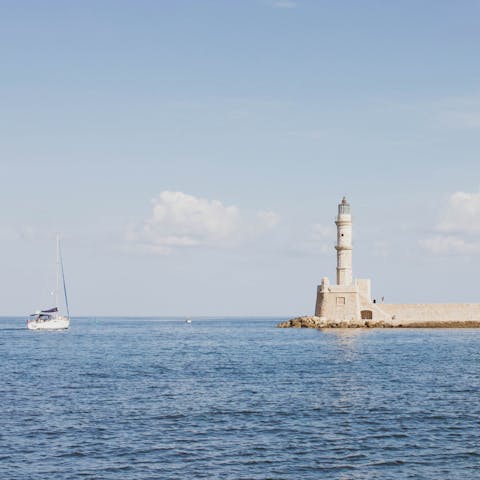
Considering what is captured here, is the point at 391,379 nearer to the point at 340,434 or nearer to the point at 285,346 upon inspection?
the point at 340,434

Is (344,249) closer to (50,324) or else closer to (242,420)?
(50,324)

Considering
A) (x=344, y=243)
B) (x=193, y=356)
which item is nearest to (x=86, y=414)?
(x=193, y=356)

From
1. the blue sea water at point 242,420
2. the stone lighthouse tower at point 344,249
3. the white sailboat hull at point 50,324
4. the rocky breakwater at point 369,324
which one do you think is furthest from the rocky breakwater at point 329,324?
the blue sea water at point 242,420

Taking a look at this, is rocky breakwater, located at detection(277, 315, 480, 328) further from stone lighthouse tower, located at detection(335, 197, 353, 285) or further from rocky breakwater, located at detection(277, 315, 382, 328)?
stone lighthouse tower, located at detection(335, 197, 353, 285)

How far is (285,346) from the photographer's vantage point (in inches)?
2771

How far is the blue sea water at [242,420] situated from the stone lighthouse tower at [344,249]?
37805 millimetres

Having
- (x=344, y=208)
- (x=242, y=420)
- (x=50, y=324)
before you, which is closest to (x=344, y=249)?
(x=344, y=208)

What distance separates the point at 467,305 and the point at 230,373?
60.5 meters

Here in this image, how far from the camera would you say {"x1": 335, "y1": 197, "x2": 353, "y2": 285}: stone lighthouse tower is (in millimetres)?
90188

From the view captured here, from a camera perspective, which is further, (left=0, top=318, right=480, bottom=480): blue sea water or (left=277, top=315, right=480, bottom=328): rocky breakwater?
(left=277, top=315, right=480, bottom=328): rocky breakwater

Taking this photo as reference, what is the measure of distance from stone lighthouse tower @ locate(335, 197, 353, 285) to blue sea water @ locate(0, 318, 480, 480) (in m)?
37.8

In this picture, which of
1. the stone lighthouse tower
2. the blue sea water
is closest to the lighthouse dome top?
the stone lighthouse tower

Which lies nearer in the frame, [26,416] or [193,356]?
[26,416]

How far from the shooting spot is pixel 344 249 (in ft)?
296
